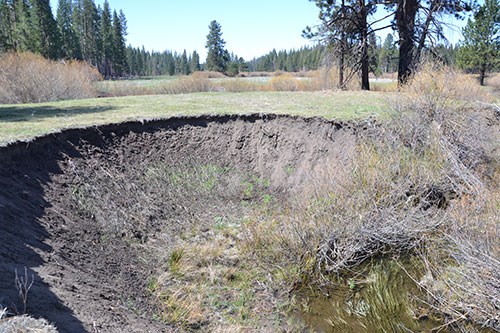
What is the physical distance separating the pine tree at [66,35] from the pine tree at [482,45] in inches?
1795

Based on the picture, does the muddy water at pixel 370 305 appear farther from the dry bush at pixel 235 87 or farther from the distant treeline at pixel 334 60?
the dry bush at pixel 235 87

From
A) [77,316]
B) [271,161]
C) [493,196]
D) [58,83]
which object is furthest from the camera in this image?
[58,83]

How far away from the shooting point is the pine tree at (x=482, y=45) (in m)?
32.9

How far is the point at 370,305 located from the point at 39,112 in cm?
970

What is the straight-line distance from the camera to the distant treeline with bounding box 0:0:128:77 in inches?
1549

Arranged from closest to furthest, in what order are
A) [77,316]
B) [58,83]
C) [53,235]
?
1. [77,316]
2. [53,235]
3. [58,83]

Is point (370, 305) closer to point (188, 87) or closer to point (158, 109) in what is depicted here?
point (158, 109)

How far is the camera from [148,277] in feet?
19.3

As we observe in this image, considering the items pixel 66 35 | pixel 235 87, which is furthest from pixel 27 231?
pixel 66 35

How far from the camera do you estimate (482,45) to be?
34.7 meters

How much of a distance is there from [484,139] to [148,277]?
305 inches

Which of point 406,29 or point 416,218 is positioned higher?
point 406,29

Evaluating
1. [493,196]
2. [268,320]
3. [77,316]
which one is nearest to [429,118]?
[493,196]

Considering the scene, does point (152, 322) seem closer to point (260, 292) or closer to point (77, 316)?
point (77, 316)
